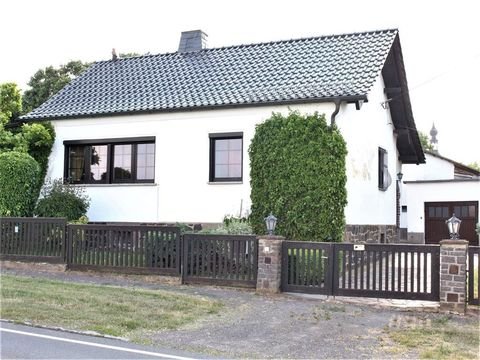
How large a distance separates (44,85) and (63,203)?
17015 millimetres

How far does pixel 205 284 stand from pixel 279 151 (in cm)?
446

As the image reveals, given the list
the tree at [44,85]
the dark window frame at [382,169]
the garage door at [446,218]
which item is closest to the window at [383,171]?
the dark window frame at [382,169]

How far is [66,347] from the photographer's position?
6.86 m

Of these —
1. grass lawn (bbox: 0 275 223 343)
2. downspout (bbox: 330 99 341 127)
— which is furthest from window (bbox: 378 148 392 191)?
grass lawn (bbox: 0 275 223 343)

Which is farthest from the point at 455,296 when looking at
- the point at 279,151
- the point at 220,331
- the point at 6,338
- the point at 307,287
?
the point at 6,338

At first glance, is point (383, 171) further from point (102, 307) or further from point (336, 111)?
point (102, 307)

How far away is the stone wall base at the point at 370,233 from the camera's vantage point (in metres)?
15.6

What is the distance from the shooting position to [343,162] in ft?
47.6

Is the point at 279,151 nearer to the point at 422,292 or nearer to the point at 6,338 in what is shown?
the point at 422,292

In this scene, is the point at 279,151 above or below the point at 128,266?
above

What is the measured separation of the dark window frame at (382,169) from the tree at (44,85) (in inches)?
752

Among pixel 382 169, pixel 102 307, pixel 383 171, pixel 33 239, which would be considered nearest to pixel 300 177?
pixel 382 169

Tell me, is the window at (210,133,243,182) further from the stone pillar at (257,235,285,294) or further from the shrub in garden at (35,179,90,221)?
the stone pillar at (257,235,285,294)

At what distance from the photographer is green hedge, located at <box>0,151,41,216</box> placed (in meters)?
16.9
